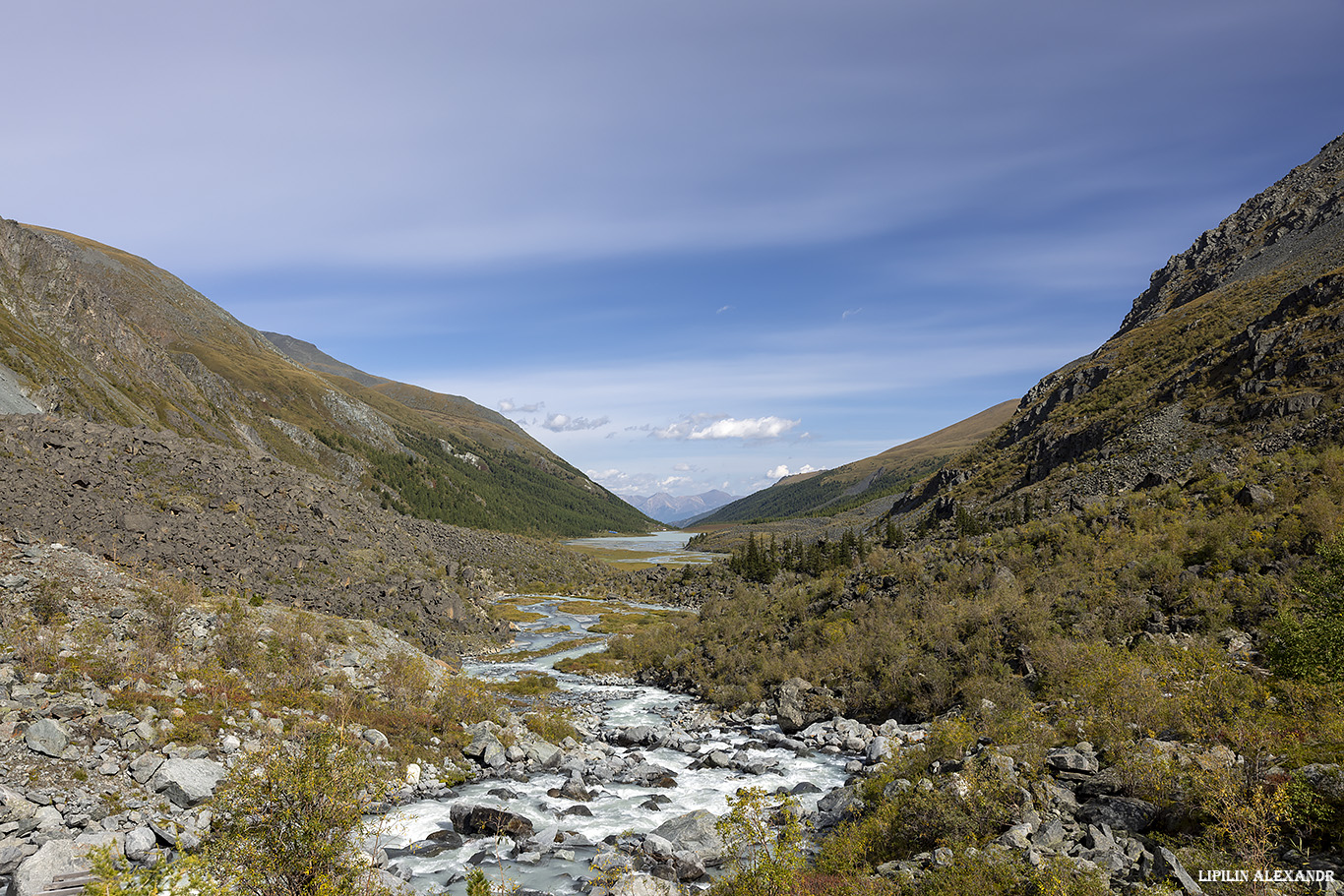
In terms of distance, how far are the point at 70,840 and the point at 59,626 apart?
505 inches

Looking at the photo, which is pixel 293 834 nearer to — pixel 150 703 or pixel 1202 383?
pixel 150 703

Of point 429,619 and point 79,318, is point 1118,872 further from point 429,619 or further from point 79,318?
point 79,318

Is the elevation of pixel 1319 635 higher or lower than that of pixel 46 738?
lower

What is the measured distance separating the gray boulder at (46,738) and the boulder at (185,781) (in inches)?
86.8

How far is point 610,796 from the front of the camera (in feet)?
65.1

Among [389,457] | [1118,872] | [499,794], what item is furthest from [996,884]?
[389,457]

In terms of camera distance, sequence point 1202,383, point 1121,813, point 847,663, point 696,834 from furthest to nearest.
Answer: point 1202,383
point 847,663
point 696,834
point 1121,813

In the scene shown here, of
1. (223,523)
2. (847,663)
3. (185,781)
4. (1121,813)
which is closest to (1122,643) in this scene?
(847,663)

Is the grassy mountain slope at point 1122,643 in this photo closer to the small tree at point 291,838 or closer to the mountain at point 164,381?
the small tree at point 291,838

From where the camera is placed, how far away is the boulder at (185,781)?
14.3 metres

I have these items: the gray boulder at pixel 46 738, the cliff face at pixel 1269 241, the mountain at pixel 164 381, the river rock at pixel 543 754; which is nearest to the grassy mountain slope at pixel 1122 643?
the river rock at pixel 543 754

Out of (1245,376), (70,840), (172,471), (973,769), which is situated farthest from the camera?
(1245,376)

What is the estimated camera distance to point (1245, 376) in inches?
1683

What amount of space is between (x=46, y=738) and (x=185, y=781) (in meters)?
3.35
